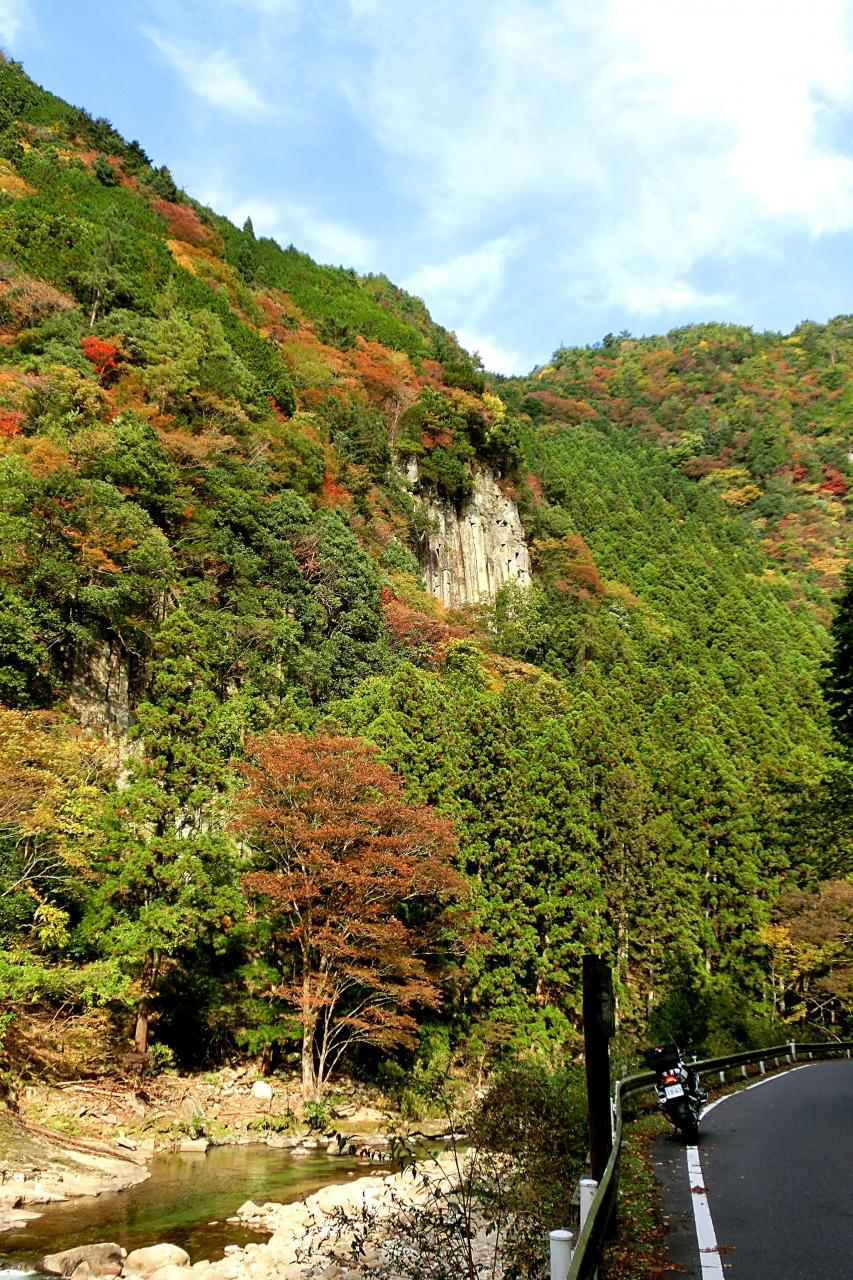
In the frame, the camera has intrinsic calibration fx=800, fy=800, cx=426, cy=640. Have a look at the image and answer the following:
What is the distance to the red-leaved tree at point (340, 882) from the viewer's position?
738 inches

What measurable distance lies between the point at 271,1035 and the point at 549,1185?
590 inches

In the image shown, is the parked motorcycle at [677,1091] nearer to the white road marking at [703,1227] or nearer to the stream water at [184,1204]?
the white road marking at [703,1227]

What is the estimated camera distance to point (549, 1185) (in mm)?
6027

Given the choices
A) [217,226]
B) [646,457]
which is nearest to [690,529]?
[646,457]

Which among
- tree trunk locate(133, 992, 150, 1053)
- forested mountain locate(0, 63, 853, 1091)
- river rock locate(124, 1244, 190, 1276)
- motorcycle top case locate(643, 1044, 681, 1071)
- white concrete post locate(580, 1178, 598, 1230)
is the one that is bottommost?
river rock locate(124, 1244, 190, 1276)

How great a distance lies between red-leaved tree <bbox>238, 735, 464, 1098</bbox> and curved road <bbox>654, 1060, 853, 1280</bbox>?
8590 millimetres

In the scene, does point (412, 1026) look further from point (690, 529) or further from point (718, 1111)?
point (690, 529)

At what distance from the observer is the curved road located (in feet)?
17.3

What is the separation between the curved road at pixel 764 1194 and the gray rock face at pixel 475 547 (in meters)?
36.8

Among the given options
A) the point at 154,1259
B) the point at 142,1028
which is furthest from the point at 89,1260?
the point at 142,1028

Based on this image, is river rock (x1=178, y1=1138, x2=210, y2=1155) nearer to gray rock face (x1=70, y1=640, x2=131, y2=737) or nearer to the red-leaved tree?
the red-leaved tree

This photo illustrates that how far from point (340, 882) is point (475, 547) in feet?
110

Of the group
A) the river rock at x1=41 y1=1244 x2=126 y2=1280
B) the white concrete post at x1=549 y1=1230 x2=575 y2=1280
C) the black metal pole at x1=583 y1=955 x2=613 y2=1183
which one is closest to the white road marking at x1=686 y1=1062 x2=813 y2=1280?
the black metal pole at x1=583 y1=955 x2=613 y2=1183

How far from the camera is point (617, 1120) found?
830 centimetres
